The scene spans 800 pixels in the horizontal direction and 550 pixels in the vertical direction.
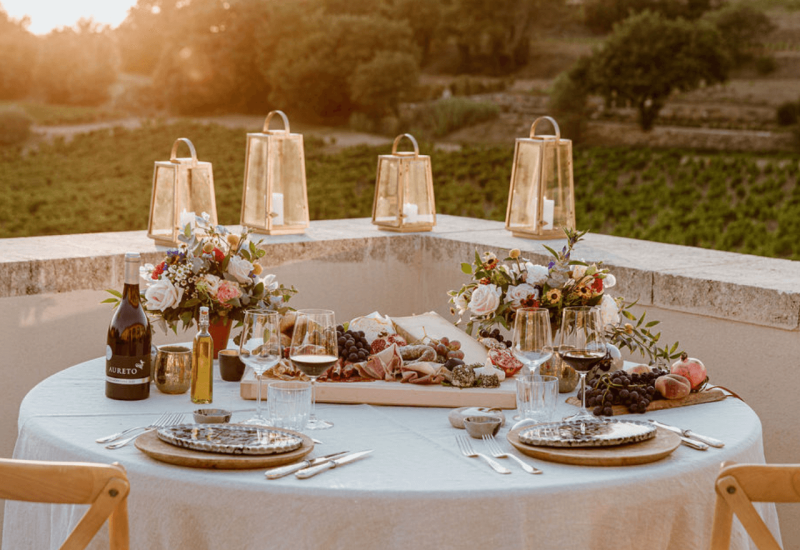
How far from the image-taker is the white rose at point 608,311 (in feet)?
7.79

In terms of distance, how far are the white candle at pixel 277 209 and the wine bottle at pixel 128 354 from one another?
65.4 inches

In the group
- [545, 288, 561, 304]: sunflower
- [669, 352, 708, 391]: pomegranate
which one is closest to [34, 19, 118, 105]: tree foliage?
[545, 288, 561, 304]: sunflower

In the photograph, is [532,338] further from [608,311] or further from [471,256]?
[471,256]

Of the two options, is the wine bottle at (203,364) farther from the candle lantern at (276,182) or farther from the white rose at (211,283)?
the candle lantern at (276,182)

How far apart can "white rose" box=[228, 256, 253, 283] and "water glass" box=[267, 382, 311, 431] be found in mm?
525

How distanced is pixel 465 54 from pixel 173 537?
2327 cm

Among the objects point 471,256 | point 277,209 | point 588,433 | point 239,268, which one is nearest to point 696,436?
point 588,433

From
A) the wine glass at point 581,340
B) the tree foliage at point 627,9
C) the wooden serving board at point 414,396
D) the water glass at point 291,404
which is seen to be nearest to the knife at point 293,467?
the water glass at point 291,404

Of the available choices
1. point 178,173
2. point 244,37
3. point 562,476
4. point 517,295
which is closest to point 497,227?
point 178,173

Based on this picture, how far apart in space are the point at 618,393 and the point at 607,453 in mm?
411

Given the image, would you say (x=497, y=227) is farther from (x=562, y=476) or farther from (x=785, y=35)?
(x=785, y=35)

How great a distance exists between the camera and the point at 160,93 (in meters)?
21.6

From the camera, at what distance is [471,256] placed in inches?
147

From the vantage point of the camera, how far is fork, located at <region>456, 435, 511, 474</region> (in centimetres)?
169
